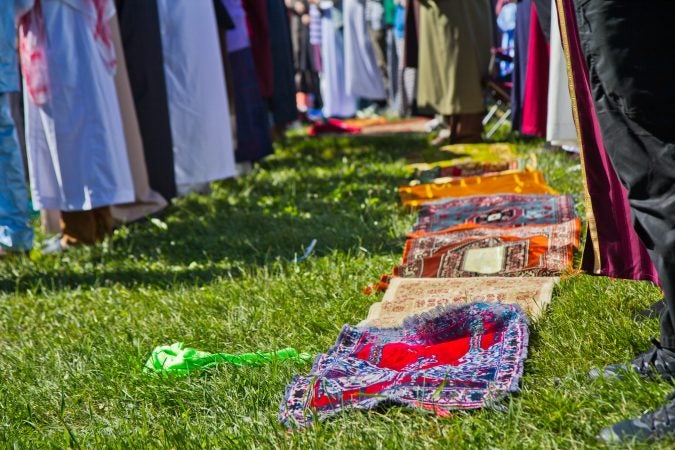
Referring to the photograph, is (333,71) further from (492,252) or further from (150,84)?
(492,252)

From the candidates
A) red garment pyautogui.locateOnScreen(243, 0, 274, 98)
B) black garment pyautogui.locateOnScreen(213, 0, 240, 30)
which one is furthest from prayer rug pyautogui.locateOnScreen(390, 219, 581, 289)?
red garment pyautogui.locateOnScreen(243, 0, 274, 98)

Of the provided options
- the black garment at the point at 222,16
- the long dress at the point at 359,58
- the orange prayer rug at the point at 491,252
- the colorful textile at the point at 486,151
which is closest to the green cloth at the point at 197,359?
the orange prayer rug at the point at 491,252

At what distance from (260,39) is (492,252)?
3746 millimetres

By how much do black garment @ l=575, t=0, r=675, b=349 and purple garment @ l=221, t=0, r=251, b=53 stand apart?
5.01 m

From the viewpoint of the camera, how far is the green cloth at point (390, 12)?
12.1 m

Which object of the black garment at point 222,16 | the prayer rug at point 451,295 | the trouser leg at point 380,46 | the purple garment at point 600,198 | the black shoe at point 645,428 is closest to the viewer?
the black shoe at point 645,428

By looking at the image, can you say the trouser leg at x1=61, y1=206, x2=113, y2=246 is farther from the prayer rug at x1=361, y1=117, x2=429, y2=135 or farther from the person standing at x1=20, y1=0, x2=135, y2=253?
the prayer rug at x1=361, y1=117, x2=429, y2=135

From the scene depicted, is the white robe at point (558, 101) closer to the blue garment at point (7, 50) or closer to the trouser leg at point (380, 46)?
the blue garment at point (7, 50)

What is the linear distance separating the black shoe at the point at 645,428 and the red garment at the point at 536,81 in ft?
13.2

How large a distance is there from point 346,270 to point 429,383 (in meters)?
1.55

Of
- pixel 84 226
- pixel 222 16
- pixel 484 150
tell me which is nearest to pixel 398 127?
pixel 484 150

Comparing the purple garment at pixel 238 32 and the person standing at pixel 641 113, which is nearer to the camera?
the person standing at pixel 641 113

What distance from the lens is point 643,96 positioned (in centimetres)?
215

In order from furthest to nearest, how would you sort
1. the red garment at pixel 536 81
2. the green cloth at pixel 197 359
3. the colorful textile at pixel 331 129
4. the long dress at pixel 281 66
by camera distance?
1. the colorful textile at pixel 331 129
2. the long dress at pixel 281 66
3. the red garment at pixel 536 81
4. the green cloth at pixel 197 359
